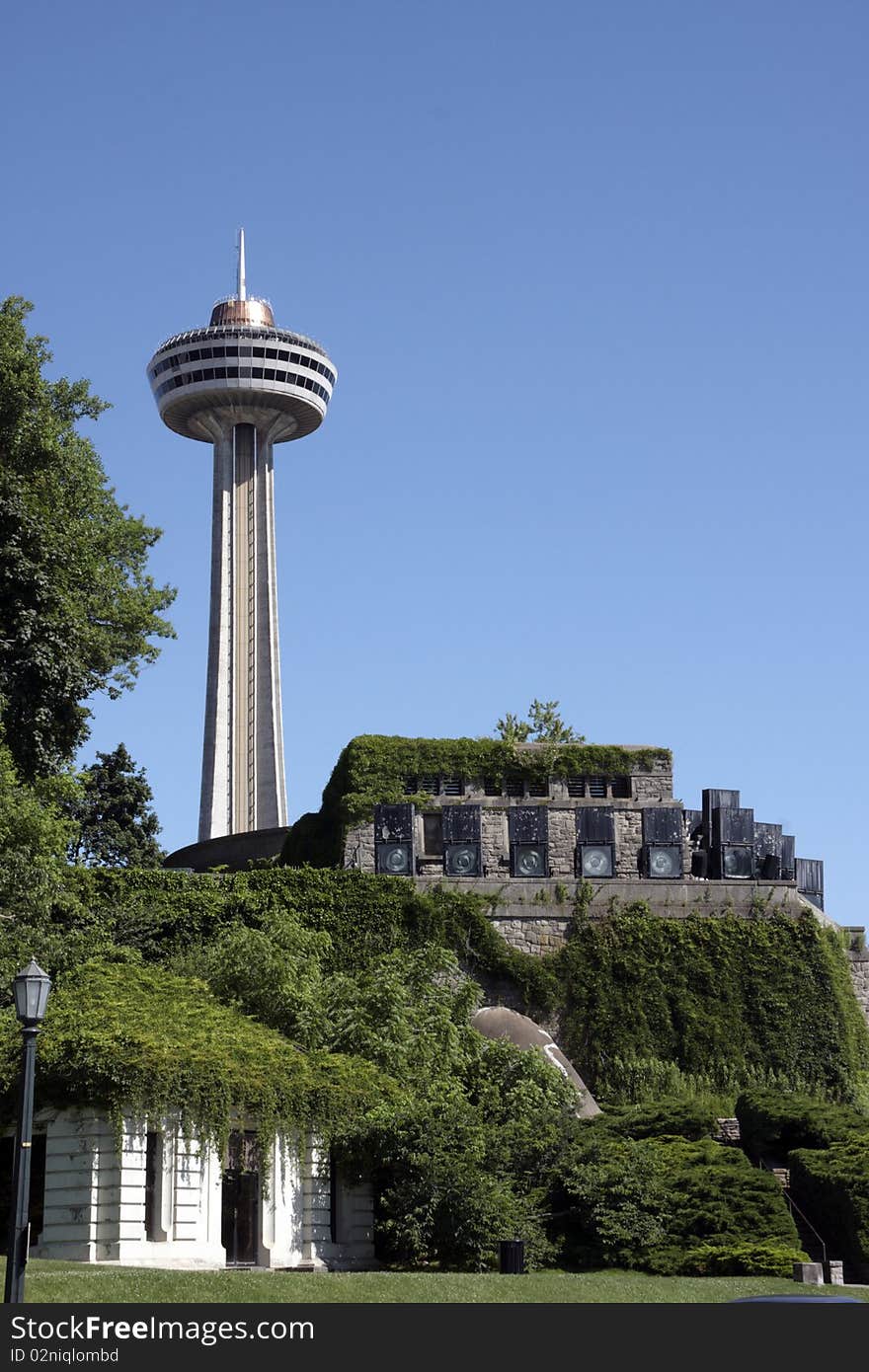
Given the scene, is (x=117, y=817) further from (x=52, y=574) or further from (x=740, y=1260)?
(x=740, y=1260)

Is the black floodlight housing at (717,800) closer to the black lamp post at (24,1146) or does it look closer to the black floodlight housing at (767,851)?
the black floodlight housing at (767,851)

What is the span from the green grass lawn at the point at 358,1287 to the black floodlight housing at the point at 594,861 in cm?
2316

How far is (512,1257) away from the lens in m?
28.6

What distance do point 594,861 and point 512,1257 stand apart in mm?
22514

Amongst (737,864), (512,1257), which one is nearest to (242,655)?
(737,864)

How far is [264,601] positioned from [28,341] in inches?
2573

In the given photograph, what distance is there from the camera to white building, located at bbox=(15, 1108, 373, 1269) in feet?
95.8

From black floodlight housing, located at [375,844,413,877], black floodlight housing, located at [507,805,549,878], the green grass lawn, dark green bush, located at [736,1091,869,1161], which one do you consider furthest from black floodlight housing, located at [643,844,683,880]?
the green grass lawn

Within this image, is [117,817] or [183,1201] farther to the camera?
[117,817]

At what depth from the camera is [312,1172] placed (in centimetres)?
3234

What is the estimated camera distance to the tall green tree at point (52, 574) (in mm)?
41125

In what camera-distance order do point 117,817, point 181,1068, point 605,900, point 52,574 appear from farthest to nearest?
point 117,817, point 605,900, point 52,574, point 181,1068
